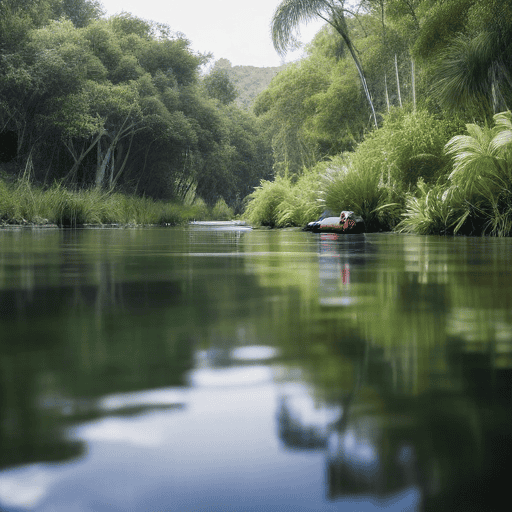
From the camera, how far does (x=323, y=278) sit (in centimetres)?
368

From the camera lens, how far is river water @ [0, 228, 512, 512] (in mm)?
746

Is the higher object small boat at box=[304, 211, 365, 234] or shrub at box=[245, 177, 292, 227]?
shrub at box=[245, 177, 292, 227]

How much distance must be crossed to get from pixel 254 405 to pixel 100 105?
1101 inches

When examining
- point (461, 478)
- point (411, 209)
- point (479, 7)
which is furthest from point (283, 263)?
point (479, 7)

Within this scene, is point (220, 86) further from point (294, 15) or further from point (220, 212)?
point (294, 15)

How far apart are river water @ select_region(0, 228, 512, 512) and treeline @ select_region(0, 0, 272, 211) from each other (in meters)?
21.6

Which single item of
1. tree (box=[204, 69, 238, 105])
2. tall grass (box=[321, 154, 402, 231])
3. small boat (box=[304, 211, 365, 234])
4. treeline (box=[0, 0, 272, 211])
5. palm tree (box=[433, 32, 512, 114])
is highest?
tree (box=[204, 69, 238, 105])

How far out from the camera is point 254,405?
1.10 metres

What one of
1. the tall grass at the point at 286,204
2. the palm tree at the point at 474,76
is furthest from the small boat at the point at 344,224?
the palm tree at the point at 474,76

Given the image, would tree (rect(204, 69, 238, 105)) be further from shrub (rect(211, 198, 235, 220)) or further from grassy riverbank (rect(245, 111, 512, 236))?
grassy riverbank (rect(245, 111, 512, 236))

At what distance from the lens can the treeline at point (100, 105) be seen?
24828 mm

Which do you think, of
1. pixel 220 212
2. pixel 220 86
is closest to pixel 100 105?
pixel 220 212

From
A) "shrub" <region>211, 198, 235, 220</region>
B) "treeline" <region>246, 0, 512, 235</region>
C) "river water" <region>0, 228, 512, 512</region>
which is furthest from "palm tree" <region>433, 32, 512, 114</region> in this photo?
"shrub" <region>211, 198, 235, 220</region>

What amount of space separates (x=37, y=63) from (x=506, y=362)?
2526 centimetres
